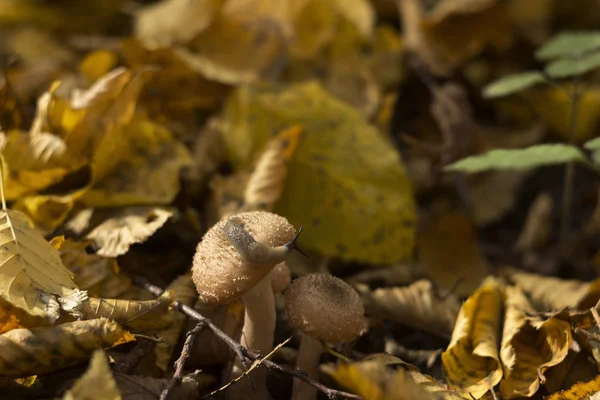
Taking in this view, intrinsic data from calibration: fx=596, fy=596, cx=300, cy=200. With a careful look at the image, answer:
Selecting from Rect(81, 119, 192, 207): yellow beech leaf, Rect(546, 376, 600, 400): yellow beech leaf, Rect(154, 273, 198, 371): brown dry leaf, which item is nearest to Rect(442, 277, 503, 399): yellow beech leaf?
Rect(546, 376, 600, 400): yellow beech leaf

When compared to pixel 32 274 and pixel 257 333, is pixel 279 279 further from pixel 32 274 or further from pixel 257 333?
pixel 32 274

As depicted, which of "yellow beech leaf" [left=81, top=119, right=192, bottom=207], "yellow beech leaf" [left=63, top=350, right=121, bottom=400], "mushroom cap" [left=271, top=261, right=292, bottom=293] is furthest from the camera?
"yellow beech leaf" [left=81, top=119, right=192, bottom=207]

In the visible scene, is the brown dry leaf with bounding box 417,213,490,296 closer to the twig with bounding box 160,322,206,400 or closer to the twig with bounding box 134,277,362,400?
the twig with bounding box 134,277,362,400

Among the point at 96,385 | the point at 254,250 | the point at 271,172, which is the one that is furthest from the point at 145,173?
the point at 96,385

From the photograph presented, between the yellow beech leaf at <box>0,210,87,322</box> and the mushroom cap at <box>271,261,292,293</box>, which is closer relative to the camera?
the yellow beech leaf at <box>0,210,87,322</box>

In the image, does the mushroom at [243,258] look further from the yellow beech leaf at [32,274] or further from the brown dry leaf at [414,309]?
the brown dry leaf at [414,309]

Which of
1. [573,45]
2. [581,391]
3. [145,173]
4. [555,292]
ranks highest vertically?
[573,45]
